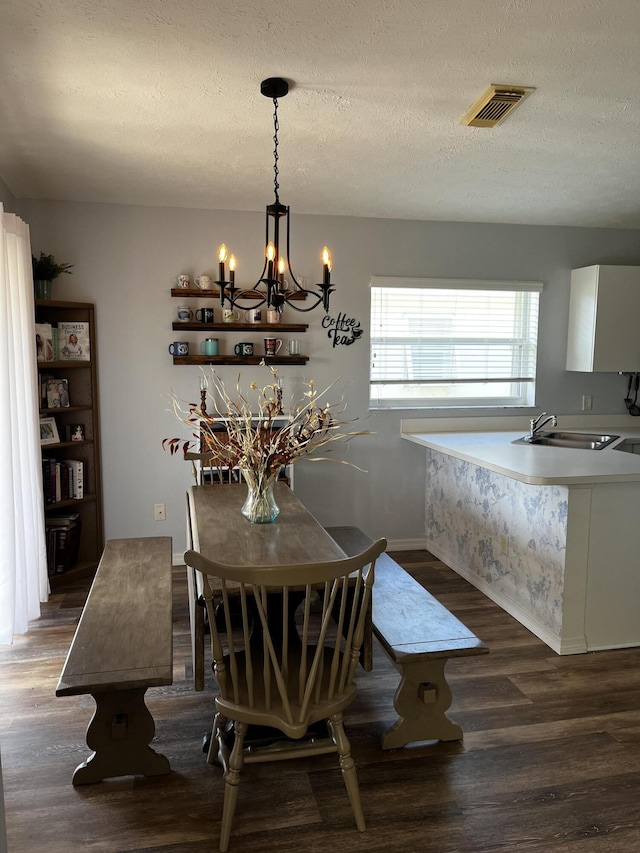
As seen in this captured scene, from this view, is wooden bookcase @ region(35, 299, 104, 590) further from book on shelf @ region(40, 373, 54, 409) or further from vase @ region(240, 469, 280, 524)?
vase @ region(240, 469, 280, 524)

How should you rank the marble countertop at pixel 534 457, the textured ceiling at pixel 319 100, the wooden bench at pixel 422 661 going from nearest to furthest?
the textured ceiling at pixel 319 100 < the wooden bench at pixel 422 661 < the marble countertop at pixel 534 457

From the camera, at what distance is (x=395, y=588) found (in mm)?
2723

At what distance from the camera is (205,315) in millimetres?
4055

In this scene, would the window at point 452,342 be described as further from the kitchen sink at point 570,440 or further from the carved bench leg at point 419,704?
the carved bench leg at point 419,704

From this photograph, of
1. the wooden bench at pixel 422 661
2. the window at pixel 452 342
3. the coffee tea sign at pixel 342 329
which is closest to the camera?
the wooden bench at pixel 422 661

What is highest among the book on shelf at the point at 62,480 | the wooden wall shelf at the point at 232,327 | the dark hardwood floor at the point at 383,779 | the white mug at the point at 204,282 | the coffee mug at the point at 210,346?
the white mug at the point at 204,282

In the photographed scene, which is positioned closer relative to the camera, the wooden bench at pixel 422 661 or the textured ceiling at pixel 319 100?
the textured ceiling at pixel 319 100

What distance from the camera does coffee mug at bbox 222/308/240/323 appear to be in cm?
410

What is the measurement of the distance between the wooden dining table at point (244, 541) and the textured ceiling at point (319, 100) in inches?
64.5

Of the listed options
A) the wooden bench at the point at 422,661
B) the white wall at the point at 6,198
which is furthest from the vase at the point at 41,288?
the wooden bench at the point at 422,661

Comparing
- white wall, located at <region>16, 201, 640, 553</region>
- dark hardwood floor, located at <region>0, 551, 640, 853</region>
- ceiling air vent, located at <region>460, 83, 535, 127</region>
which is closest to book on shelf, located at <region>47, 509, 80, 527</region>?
white wall, located at <region>16, 201, 640, 553</region>

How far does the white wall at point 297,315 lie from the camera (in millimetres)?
4012

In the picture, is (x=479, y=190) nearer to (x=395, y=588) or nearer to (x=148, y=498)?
(x=395, y=588)

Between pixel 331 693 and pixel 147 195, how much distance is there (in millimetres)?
3064
